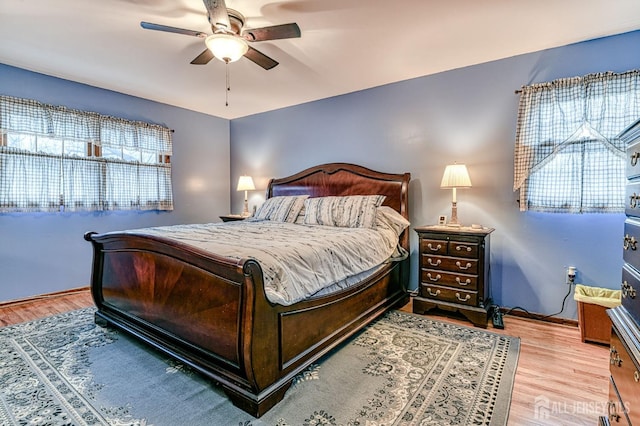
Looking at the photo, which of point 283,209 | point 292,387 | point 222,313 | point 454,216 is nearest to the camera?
point 222,313

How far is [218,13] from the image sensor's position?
1972 millimetres

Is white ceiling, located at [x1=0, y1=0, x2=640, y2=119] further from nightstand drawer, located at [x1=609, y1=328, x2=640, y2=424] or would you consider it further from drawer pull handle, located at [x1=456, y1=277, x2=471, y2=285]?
nightstand drawer, located at [x1=609, y1=328, x2=640, y2=424]

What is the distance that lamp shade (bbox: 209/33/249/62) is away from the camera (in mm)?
2176

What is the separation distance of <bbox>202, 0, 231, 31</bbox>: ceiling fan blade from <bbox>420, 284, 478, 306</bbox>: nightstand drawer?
2.77 metres

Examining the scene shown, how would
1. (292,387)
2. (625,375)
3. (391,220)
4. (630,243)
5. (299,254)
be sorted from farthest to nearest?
(391,220) → (299,254) → (292,387) → (630,243) → (625,375)

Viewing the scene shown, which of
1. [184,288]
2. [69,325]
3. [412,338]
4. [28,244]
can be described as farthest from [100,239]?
[412,338]

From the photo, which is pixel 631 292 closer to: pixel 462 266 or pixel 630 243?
pixel 630 243

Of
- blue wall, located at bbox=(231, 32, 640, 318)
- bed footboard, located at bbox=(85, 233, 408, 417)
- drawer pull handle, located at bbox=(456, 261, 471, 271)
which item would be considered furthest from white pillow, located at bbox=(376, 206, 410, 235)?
bed footboard, located at bbox=(85, 233, 408, 417)

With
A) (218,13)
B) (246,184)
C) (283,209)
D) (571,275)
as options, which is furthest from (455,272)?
(246,184)

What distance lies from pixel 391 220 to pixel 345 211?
50 centimetres

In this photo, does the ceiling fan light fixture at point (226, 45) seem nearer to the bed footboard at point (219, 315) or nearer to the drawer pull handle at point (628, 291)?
the bed footboard at point (219, 315)

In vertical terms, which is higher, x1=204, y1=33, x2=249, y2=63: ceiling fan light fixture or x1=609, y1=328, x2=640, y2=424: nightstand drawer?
x1=204, y1=33, x2=249, y2=63: ceiling fan light fixture

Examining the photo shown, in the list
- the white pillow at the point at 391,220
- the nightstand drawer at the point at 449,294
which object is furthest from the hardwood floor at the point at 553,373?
the white pillow at the point at 391,220

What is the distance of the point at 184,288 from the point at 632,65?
12.7ft
